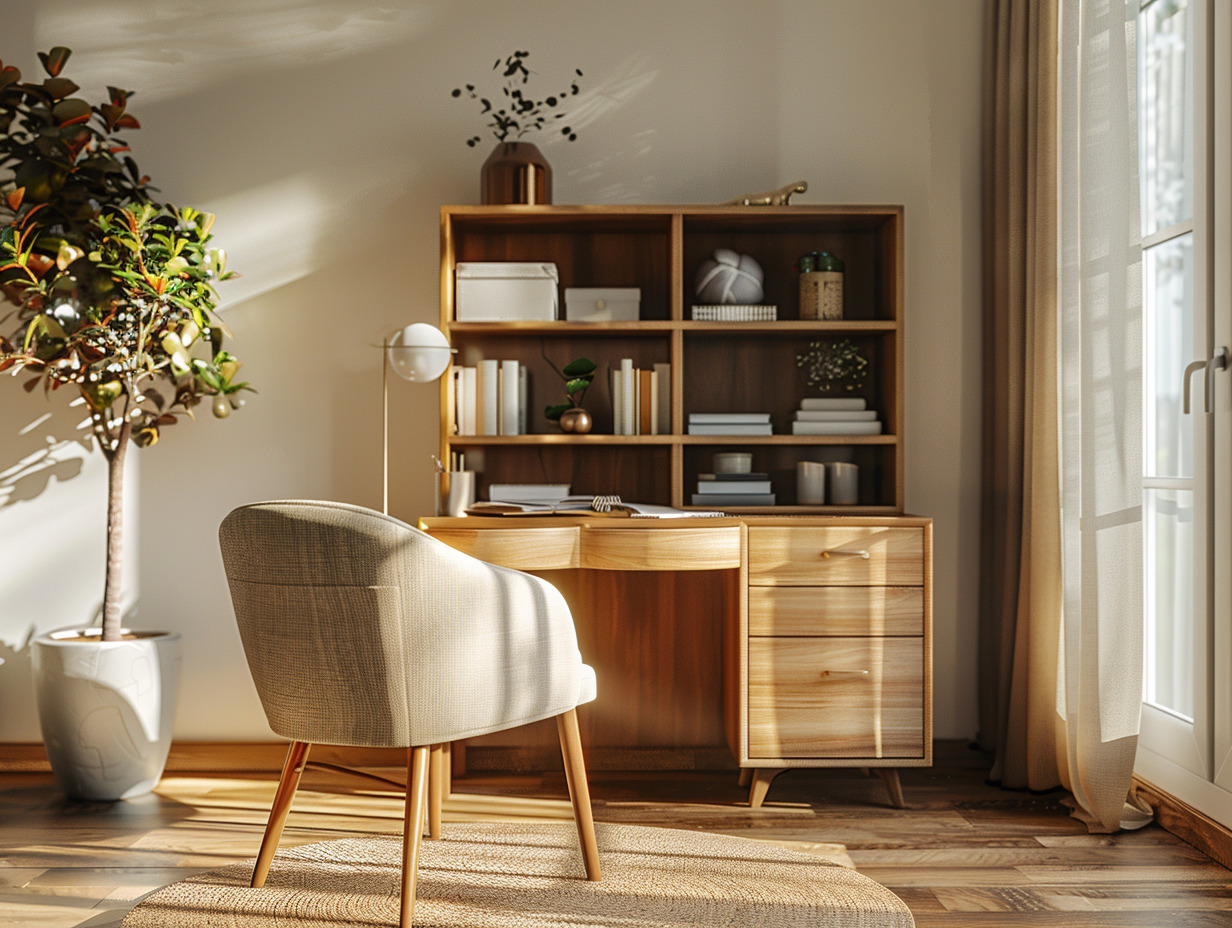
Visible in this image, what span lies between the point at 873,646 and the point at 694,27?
1.90m

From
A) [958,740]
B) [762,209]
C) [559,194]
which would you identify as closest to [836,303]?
[762,209]

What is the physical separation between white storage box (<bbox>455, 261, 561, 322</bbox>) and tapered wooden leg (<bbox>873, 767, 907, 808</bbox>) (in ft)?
4.87

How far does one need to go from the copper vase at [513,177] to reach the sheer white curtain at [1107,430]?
1376 mm

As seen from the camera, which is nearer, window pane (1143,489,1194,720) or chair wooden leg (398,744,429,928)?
chair wooden leg (398,744,429,928)

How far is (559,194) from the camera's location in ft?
9.12

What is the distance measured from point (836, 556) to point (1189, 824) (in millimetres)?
953

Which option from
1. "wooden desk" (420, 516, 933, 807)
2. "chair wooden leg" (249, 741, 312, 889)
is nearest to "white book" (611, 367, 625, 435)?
"wooden desk" (420, 516, 933, 807)

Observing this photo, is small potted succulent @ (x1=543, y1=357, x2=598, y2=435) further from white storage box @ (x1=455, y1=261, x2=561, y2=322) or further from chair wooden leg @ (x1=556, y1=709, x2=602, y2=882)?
chair wooden leg @ (x1=556, y1=709, x2=602, y2=882)

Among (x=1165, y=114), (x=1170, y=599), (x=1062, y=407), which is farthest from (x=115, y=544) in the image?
(x=1165, y=114)

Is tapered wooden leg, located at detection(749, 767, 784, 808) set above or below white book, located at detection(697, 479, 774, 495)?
below

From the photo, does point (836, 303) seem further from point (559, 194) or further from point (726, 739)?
point (726, 739)

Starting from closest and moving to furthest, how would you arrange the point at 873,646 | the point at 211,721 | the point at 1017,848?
1. the point at 1017,848
2. the point at 873,646
3. the point at 211,721

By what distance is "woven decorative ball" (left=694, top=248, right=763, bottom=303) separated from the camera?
8.36ft

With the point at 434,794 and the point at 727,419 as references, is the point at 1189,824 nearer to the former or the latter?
the point at 727,419
